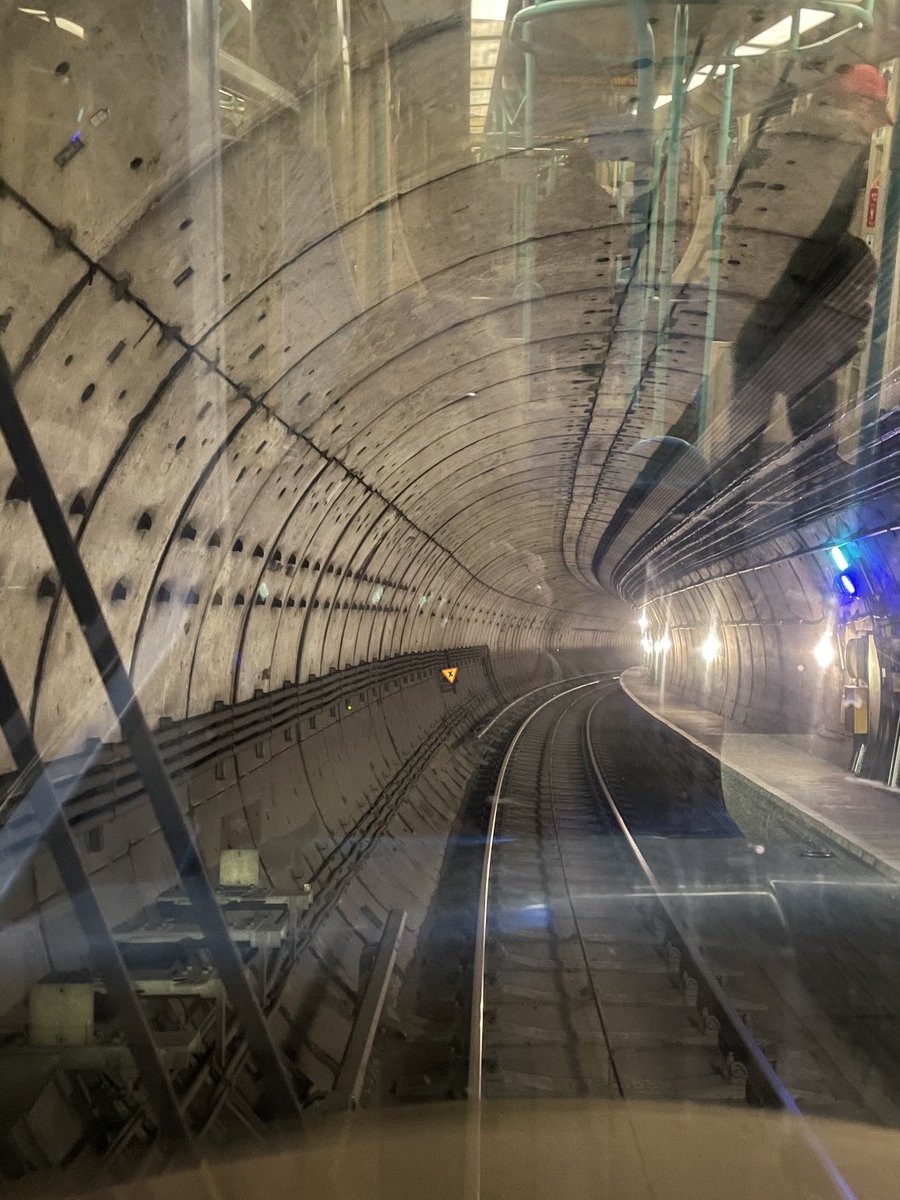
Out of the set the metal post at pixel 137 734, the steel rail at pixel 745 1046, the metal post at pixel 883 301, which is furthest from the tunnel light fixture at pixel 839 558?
the metal post at pixel 137 734

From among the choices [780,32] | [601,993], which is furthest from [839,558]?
[780,32]

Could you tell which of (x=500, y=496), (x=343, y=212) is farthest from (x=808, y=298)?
(x=500, y=496)

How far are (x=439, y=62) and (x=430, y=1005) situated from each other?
572 cm

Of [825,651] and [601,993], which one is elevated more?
[825,651]

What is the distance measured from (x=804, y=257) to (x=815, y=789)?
881cm

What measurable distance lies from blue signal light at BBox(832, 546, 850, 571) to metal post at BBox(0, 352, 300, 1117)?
476 inches

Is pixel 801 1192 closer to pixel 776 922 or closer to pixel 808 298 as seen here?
pixel 776 922

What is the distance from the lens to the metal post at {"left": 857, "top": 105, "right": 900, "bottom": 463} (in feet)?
22.4

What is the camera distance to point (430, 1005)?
25.7 feet

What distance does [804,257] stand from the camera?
827 cm

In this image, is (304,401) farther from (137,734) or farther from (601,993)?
(137,734)

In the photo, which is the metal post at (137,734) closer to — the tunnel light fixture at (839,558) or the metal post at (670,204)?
the metal post at (670,204)

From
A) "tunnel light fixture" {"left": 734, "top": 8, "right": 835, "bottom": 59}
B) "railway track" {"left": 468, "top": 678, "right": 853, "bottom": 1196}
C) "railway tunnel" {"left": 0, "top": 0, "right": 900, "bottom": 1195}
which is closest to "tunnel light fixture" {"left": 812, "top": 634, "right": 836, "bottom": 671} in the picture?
"railway tunnel" {"left": 0, "top": 0, "right": 900, "bottom": 1195}

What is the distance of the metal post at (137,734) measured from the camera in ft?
13.5
